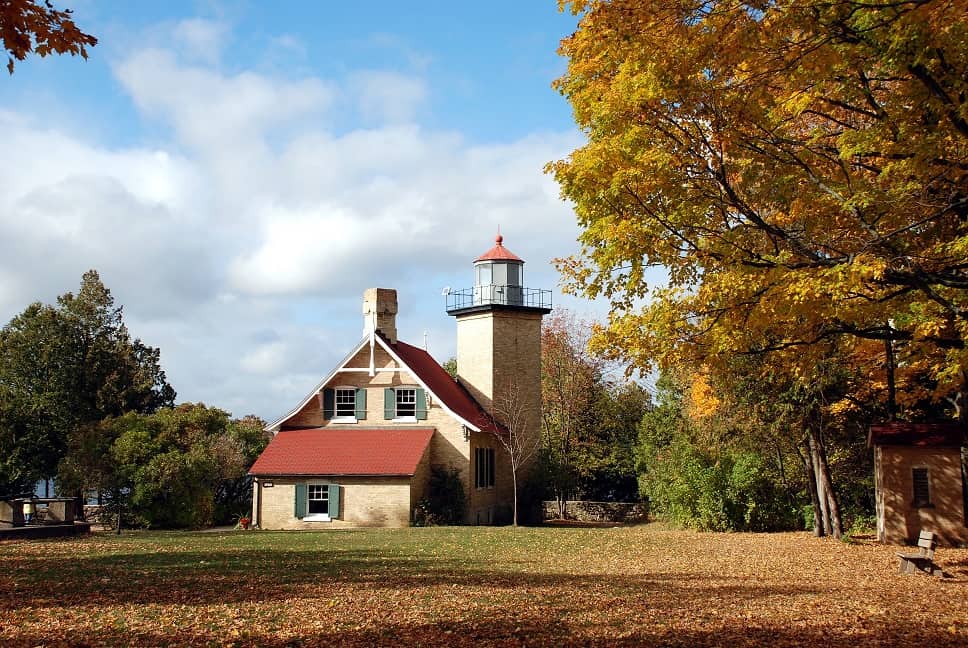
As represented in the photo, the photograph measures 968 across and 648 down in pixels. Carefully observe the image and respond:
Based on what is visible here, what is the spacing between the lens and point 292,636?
905 centimetres

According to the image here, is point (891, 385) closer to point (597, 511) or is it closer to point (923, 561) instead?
point (923, 561)

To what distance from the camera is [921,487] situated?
68.8ft

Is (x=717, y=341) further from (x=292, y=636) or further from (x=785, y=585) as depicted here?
(x=292, y=636)

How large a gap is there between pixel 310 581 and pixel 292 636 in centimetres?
449

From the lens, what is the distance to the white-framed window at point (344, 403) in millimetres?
34188

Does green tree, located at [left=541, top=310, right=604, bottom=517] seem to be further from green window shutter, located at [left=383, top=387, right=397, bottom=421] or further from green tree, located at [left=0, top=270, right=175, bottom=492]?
green tree, located at [left=0, top=270, right=175, bottom=492]

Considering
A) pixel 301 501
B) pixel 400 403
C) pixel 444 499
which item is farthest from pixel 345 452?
pixel 444 499

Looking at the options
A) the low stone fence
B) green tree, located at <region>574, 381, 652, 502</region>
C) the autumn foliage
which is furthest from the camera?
green tree, located at <region>574, 381, 652, 502</region>

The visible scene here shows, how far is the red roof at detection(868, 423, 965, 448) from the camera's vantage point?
68.1 feet

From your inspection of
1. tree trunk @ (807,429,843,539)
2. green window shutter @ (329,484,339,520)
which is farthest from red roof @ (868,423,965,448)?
green window shutter @ (329,484,339,520)

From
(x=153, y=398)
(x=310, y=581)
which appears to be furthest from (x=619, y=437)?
(x=310, y=581)

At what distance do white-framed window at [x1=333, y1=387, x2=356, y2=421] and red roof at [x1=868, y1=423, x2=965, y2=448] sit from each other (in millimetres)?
19083

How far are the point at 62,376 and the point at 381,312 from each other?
71.9ft

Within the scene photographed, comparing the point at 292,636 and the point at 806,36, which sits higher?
the point at 806,36
